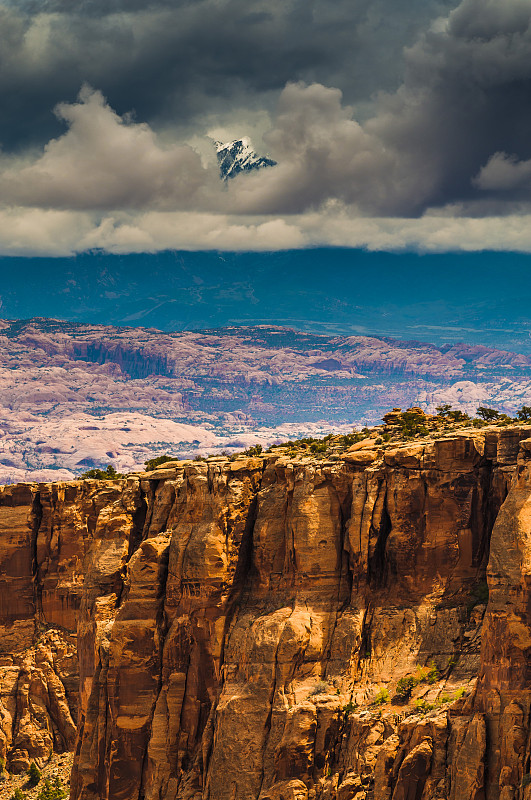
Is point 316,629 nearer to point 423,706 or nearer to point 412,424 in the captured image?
point 423,706

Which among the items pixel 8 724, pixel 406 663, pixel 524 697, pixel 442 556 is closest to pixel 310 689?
pixel 406 663

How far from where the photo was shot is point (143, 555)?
229 feet

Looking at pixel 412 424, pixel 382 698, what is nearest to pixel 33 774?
pixel 412 424

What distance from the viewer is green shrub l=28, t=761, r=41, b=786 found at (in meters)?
94.9

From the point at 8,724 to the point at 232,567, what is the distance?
4381cm

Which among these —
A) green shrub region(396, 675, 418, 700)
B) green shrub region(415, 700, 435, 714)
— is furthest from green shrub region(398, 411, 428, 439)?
green shrub region(415, 700, 435, 714)

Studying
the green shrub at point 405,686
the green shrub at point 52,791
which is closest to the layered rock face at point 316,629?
the green shrub at point 405,686

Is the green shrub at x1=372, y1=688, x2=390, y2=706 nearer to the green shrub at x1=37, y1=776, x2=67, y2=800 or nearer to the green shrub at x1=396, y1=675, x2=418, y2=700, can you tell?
the green shrub at x1=396, y1=675, x2=418, y2=700

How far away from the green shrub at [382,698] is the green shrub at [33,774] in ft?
149

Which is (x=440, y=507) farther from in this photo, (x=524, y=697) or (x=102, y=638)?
(x=102, y=638)

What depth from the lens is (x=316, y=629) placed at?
61.3 m

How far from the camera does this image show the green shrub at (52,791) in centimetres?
8688

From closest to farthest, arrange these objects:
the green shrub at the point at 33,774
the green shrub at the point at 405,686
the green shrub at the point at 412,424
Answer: the green shrub at the point at 405,686, the green shrub at the point at 412,424, the green shrub at the point at 33,774

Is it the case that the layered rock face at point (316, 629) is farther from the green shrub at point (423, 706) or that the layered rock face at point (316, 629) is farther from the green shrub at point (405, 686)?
the green shrub at point (423, 706)
